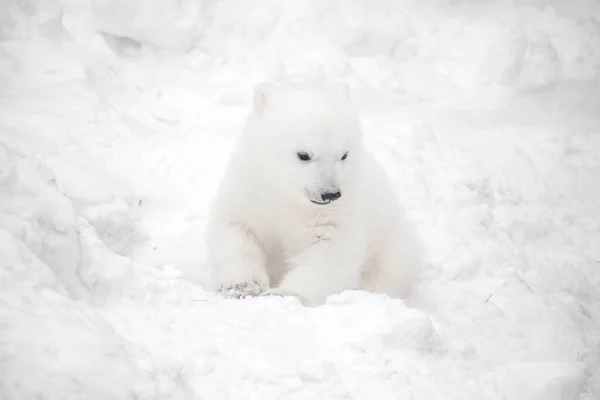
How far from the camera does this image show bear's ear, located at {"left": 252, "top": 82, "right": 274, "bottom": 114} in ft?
13.2

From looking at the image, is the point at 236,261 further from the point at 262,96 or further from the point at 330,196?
the point at 262,96

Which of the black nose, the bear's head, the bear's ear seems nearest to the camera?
the black nose

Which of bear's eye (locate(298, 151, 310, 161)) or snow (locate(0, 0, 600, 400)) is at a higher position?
bear's eye (locate(298, 151, 310, 161))

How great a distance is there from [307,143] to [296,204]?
42 cm

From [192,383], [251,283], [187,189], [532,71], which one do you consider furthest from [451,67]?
[192,383]

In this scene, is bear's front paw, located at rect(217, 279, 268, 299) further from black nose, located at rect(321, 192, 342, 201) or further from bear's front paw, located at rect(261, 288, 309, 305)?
black nose, located at rect(321, 192, 342, 201)

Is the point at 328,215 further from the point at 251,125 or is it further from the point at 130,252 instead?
the point at 130,252

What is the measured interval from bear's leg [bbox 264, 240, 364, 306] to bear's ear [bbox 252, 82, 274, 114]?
3.11 feet

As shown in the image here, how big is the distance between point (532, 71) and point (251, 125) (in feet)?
13.8

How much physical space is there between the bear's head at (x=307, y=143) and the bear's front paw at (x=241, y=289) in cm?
56

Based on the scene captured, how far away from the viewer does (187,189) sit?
5.30 meters

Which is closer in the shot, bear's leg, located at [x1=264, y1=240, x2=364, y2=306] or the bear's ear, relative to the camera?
bear's leg, located at [x1=264, y1=240, x2=364, y2=306]

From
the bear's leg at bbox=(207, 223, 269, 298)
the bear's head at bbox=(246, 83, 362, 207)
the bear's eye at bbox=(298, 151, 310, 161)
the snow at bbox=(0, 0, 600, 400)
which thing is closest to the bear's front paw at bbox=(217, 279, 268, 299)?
the bear's leg at bbox=(207, 223, 269, 298)

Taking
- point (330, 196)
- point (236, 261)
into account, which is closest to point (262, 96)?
point (330, 196)
